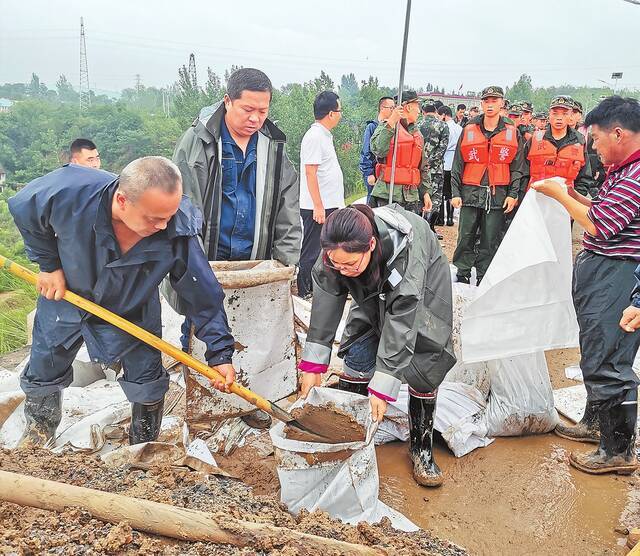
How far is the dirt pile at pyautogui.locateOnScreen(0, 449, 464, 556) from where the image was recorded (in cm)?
153

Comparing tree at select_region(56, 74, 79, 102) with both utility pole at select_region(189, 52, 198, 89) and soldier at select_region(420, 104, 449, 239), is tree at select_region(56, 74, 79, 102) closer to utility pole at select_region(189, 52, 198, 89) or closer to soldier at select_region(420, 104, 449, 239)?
utility pole at select_region(189, 52, 198, 89)

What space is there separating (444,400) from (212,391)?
1.29m

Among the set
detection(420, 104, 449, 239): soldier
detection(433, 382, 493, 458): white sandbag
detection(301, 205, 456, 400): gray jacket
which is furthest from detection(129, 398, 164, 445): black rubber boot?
detection(420, 104, 449, 239): soldier

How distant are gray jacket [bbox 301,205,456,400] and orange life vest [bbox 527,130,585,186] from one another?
137 inches

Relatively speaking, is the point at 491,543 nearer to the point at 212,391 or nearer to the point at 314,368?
the point at 314,368

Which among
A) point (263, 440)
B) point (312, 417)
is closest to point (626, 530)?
point (312, 417)

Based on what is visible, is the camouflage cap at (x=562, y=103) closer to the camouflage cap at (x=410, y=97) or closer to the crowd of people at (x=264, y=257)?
the camouflage cap at (x=410, y=97)

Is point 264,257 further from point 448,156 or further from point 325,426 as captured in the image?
point 448,156

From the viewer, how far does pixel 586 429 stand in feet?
10.2

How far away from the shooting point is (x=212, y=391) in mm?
2891

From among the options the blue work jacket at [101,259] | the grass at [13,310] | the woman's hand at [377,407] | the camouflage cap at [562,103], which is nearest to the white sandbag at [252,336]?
the blue work jacket at [101,259]

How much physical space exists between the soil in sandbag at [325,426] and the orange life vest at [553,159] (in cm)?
395

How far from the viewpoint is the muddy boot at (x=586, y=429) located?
307 centimetres

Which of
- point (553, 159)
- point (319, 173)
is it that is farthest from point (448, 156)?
point (319, 173)
